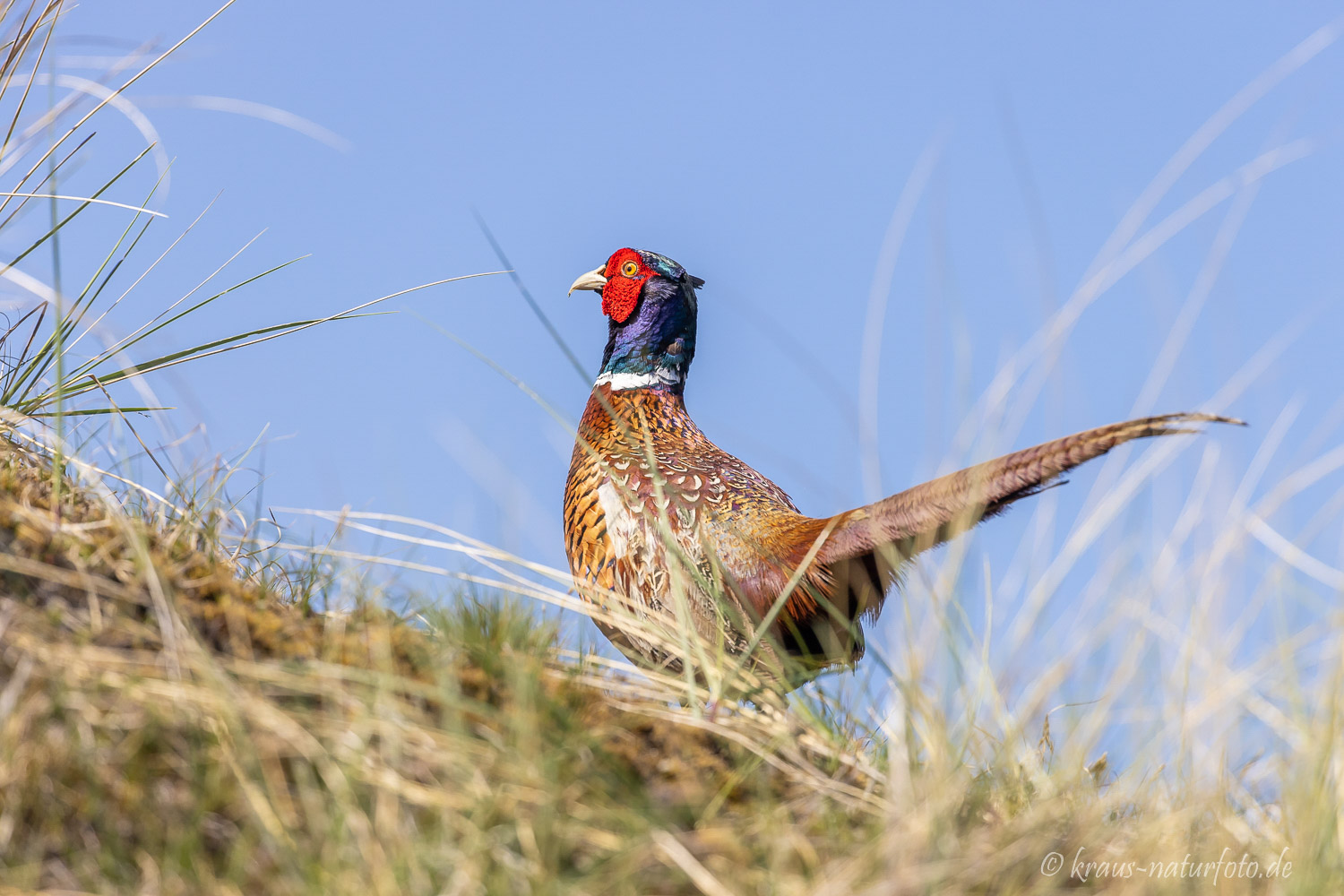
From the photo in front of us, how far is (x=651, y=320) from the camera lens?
521 centimetres

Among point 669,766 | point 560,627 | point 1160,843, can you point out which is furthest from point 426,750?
point 1160,843

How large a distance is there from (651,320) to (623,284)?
23 cm

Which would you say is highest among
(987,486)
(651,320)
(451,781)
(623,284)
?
(623,284)

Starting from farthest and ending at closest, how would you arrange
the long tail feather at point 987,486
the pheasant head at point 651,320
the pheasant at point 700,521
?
the pheasant head at point 651,320 < the pheasant at point 700,521 < the long tail feather at point 987,486

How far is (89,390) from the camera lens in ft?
9.39

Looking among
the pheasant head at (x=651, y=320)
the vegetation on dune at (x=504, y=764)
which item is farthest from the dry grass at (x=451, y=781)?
the pheasant head at (x=651, y=320)

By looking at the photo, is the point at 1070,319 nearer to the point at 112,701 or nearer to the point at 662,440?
the point at 112,701

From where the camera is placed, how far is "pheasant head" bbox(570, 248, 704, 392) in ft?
17.1

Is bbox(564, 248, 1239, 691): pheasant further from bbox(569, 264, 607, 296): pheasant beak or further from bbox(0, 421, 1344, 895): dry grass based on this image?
bbox(0, 421, 1344, 895): dry grass

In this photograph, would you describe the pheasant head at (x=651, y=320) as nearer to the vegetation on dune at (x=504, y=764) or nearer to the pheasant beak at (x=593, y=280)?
the pheasant beak at (x=593, y=280)

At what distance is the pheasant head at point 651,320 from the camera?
17.1 ft

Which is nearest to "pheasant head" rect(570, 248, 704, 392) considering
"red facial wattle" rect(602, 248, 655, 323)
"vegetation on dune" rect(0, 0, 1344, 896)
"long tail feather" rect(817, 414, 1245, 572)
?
"red facial wattle" rect(602, 248, 655, 323)

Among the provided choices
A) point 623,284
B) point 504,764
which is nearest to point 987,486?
point 504,764

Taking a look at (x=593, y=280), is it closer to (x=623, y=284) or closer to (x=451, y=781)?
(x=623, y=284)
